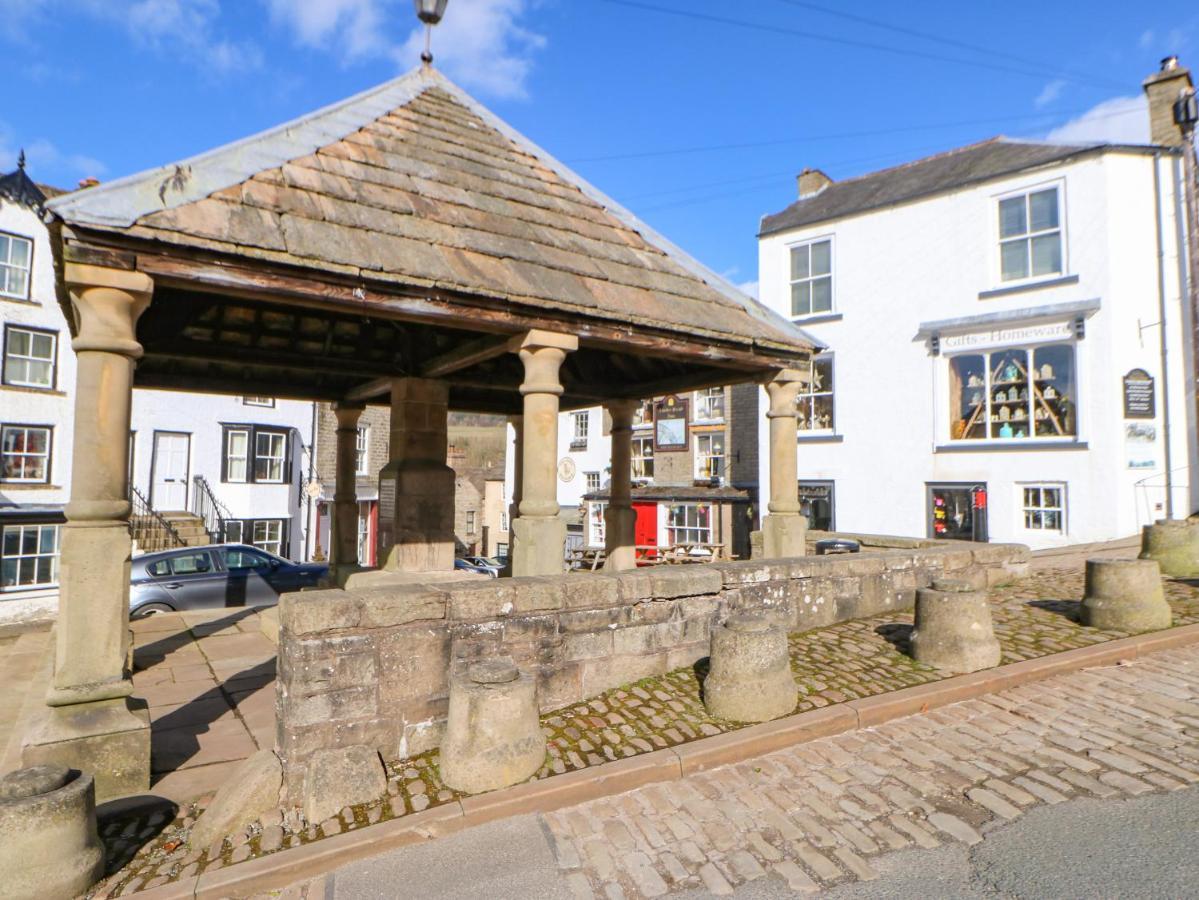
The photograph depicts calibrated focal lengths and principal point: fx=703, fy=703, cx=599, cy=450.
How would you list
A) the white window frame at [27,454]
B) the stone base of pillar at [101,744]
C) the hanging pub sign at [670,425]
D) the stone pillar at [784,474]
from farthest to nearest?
1. the hanging pub sign at [670,425]
2. the white window frame at [27,454]
3. the stone pillar at [784,474]
4. the stone base of pillar at [101,744]

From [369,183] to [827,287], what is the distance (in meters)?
15.6

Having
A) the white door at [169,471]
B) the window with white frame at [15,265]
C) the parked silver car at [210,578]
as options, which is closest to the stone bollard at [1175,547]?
the parked silver car at [210,578]

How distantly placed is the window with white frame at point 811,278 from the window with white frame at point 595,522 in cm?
1108

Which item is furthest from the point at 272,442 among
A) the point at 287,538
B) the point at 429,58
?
the point at 429,58

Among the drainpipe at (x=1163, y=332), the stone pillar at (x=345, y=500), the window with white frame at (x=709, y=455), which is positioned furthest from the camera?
the window with white frame at (x=709, y=455)

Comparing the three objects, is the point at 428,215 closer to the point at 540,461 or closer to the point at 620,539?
the point at 540,461

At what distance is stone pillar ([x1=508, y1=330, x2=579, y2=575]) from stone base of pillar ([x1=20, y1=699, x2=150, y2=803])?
287 centimetres

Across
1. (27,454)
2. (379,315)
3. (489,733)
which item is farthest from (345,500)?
(27,454)

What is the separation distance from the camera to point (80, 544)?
13.9ft

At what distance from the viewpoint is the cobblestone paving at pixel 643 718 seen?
3.64m

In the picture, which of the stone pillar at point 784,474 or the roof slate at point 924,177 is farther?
the roof slate at point 924,177

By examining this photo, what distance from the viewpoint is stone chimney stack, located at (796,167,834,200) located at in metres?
21.5

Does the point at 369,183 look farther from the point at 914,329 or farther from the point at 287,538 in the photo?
the point at 287,538

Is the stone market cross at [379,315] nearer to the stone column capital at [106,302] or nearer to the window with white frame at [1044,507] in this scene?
the stone column capital at [106,302]
